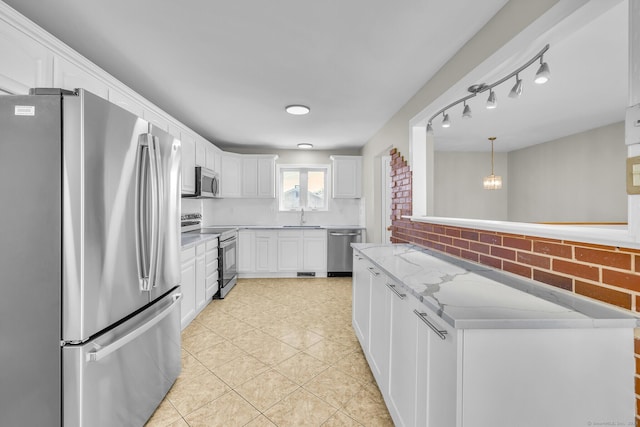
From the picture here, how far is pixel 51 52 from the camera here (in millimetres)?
1567

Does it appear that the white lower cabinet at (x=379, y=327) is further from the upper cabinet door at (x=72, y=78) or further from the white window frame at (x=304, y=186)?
the white window frame at (x=304, y=186)

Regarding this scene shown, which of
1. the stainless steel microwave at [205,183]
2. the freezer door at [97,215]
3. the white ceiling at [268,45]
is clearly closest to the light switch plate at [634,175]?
the white ceiling at [268,45]

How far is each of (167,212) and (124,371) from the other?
0.93 meters

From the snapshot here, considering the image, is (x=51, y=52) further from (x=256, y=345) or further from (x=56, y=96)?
(x=256, y=345)

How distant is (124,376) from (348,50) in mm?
2494

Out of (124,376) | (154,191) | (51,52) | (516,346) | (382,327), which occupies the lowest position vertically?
(124,376)

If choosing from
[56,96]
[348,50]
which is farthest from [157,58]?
[348,50]

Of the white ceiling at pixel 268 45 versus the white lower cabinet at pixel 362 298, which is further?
the white lower cabinet at pixel 362 298

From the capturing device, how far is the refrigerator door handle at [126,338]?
1217 millimetres

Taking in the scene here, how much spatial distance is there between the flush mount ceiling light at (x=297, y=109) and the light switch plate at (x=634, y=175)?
9.13 feet

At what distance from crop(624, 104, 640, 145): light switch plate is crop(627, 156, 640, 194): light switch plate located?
0.06 m

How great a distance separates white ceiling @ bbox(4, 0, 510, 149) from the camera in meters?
1.58

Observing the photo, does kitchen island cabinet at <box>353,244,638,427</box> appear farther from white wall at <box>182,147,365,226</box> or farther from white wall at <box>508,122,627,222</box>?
white wall at <box>508,122,627,222</box>

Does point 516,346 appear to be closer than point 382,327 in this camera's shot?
Yes
